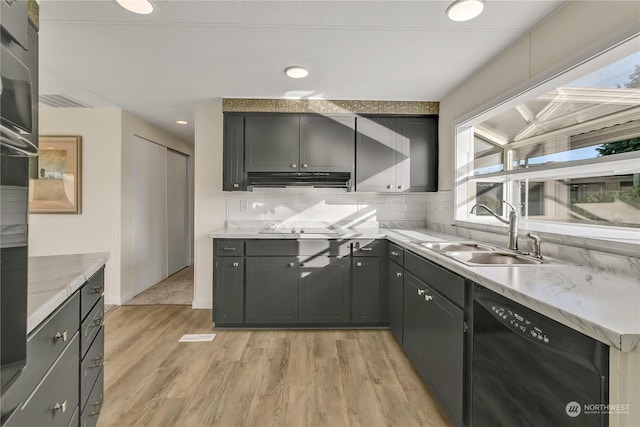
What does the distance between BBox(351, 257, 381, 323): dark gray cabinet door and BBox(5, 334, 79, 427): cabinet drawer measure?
2.19 meters

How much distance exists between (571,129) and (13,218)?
8.51 feet

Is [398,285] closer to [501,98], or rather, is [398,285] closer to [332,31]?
[501,98]

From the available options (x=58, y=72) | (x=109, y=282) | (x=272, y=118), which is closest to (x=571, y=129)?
(x=272, y=118)

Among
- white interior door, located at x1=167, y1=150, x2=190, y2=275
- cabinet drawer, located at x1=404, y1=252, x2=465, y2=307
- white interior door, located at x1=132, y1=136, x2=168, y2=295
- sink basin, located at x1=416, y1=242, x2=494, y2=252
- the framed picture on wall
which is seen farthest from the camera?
white interior door, located at x1=167, y1=150, x2=190, y2=275

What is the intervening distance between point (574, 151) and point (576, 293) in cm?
114

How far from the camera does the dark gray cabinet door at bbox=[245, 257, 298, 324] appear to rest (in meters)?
2.97

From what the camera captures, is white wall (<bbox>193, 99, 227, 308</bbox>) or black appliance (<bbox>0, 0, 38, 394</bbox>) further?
white wall (<bbox>193, 99, 227, 308</bbox>)

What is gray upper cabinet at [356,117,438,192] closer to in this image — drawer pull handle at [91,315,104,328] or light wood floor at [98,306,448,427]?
light wood floor at [98,306,448,427]

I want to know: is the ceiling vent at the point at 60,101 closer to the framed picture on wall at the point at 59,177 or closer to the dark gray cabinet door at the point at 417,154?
the framed picture on wall at the point at 59,177

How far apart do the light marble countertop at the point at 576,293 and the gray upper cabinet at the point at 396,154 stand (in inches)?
67.5

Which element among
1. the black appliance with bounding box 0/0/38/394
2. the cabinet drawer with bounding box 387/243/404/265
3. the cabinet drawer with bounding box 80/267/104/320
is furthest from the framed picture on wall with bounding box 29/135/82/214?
the cabinet drawer with bounding box 387/243/404/265

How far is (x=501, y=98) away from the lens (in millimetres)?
2225

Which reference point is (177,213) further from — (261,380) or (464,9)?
(464,9)

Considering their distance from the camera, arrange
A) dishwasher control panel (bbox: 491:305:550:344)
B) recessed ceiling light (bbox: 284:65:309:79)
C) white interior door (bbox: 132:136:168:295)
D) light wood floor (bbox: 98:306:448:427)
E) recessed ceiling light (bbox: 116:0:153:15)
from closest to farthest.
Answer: dishwasher control panel (bbox: 491:305:550:344) → recessed ceiling light (bbox: 116:0:153:15) → light wood floor (bbox: 98:306:448:427) → recessed ceiling light (bbox: 284:65:309:79) → white interior door (bbox: 132:136:168:295)
